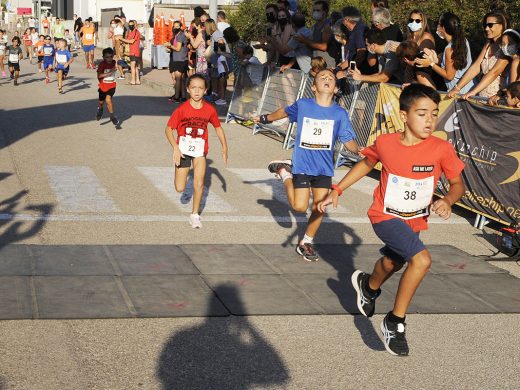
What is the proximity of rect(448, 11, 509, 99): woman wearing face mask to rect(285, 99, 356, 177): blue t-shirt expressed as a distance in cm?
309

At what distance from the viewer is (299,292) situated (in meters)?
7.40

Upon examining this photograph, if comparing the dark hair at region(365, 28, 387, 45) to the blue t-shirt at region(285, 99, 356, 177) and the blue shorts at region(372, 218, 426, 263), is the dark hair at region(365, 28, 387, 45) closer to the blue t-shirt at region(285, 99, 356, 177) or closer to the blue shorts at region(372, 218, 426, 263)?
the blue t-shirt at region(285, 99, 356, 177)

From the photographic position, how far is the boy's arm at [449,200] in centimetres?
557

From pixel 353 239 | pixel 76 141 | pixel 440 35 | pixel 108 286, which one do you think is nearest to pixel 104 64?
pixel 76 141

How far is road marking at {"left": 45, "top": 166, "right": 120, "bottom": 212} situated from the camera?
10.2m

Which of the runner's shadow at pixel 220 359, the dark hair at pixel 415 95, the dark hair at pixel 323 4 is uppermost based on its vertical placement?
the dark hair at pixel 415 95

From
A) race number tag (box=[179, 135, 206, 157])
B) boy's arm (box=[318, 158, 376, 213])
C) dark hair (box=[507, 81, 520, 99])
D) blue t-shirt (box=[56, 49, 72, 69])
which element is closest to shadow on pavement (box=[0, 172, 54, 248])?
race number tag (box=[179, 135, 206, 157])

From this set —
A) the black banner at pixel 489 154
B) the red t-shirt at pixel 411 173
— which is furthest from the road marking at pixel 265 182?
the red t-shirt at pixel 411 173

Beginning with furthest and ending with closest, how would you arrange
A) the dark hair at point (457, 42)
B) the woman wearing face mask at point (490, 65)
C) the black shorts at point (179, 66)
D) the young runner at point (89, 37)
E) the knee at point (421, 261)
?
the young runner at point (89, 37), the black shorts at point (179, 66), the dark hair at point (457, 42), the woman wearing face mask at point (490, 65), the knee at point (421, 261)

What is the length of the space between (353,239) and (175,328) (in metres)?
3.72

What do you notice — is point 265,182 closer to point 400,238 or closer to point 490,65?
point 490,65

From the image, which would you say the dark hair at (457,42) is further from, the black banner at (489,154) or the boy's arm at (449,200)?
the boy's arm at (449,200)

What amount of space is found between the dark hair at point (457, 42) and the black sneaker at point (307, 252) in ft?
15.0

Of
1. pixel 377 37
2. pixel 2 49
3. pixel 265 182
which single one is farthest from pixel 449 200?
pixel 2 49
